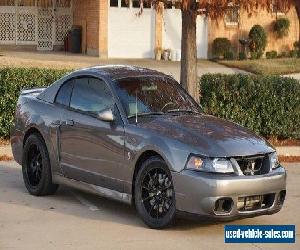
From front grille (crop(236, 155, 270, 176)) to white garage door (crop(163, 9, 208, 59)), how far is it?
24.6 meters

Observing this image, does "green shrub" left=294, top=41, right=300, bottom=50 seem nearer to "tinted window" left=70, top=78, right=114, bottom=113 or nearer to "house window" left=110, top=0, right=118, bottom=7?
"house window" left=110, top=0, right=118, bottom=7

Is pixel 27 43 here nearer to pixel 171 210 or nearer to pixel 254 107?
pixel 254 107

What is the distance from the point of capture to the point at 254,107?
14.5m

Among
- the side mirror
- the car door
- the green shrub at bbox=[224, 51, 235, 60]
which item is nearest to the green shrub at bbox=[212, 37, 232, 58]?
the green shrub at bbox=[224, 51, 235, 60]

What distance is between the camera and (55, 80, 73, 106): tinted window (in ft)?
31.3

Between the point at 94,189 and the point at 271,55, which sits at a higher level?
the point at 271,55

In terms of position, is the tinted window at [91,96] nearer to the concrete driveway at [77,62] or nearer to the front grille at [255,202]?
the front grille at [255,202]

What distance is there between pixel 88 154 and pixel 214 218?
1.86 m

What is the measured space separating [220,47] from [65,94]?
23761 mm

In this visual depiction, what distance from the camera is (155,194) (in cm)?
810

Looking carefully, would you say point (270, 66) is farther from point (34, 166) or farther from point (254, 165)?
point (254, 165)

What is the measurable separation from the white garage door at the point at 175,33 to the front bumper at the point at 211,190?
2498cm

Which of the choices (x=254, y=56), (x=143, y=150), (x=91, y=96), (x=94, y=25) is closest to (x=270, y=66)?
(x=254, y=56)

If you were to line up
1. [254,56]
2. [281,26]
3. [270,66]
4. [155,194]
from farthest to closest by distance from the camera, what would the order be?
[281,26] < [254,56] < [270,66] < [155,194]
